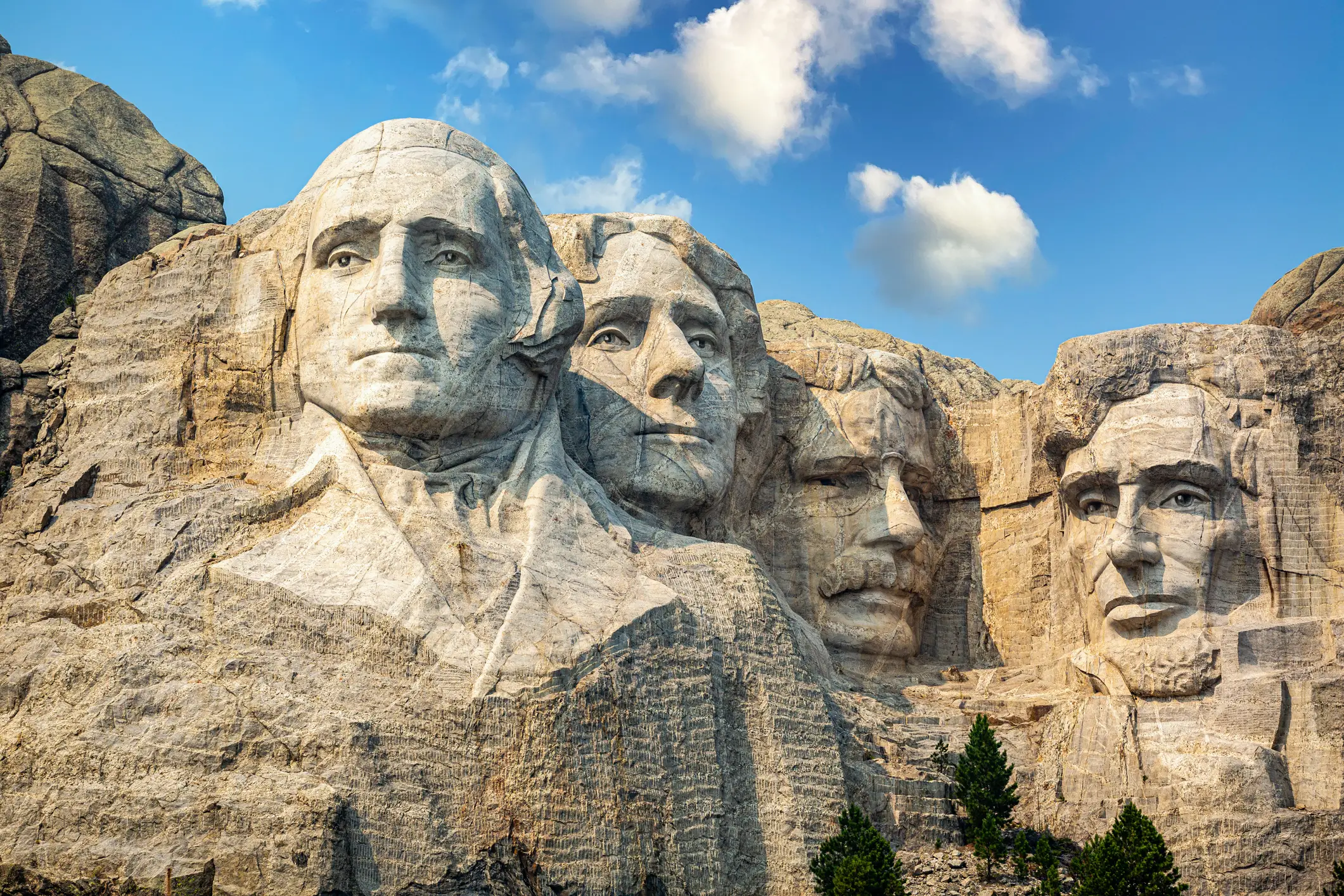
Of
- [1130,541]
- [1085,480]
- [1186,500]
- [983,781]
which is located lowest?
[983,781]

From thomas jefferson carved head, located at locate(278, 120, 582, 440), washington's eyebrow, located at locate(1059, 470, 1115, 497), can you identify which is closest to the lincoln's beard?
washington's eyebrow, located at locate(1059, 470, 1115, 497)

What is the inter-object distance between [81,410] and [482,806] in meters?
4.39

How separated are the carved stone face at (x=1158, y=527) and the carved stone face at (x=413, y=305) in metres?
4.67

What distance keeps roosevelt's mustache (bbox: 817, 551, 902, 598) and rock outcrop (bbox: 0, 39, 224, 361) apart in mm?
6366

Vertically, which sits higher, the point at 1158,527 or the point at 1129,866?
the point at 1158,527

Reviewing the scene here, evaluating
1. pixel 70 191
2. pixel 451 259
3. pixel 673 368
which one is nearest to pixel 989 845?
pixel 673 368

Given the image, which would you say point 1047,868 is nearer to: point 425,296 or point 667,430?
point 667,430

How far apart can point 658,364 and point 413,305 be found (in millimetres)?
2810

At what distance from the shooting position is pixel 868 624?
16.1 meters

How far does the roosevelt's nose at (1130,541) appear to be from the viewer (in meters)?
14.6

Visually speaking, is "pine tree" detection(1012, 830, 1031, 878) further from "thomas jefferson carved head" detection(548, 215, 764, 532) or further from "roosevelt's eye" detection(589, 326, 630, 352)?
"roosevelt's eye" detection(589, 326, 630, 352)

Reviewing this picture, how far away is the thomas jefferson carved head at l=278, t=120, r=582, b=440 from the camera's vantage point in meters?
12.6

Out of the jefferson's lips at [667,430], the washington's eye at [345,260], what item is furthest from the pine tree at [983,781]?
the washington's eye at [345,260]

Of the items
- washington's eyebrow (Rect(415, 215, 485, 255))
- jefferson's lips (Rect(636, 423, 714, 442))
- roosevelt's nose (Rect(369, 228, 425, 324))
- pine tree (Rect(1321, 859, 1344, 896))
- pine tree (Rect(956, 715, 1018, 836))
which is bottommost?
pine tree (Rect(1321, 859, 1344, 896))
